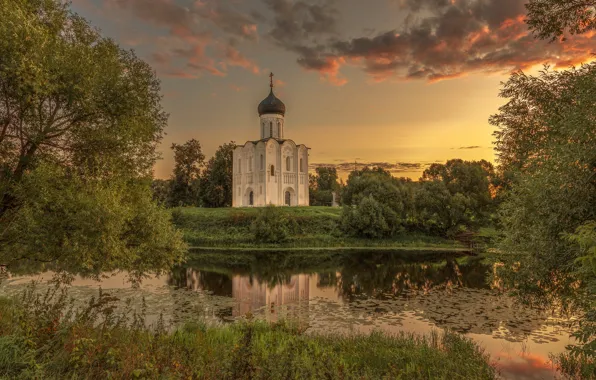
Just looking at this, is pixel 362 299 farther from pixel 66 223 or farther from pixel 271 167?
pixel 271 167

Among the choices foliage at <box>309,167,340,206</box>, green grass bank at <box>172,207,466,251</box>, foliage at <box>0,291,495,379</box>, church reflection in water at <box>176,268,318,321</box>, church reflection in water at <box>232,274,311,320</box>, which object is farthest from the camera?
foliage at <box>309,167,340,206</box>

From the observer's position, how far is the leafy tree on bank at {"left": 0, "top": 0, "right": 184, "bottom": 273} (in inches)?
302

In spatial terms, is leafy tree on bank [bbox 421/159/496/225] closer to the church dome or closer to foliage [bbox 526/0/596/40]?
the church dome

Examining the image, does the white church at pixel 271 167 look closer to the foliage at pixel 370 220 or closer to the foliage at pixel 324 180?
the foliage at pixel 370 220

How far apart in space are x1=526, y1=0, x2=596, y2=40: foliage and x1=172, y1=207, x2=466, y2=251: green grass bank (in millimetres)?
26580

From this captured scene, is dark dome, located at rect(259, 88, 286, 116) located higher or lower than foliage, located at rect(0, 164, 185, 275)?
higher

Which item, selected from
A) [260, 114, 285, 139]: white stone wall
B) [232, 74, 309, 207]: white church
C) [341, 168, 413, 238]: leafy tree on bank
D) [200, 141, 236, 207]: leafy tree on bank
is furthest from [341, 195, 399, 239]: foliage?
[200, 141, 236, 207]: leafy tree on bank

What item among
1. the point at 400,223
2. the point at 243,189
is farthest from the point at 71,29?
the point at 243,189

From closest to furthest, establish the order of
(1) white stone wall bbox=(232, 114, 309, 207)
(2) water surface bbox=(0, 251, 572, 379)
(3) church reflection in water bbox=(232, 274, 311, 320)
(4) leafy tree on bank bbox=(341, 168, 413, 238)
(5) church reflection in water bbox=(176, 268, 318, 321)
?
(2) water surface bbox=(0, 251, 572, 379), (5) church reflection in water bbox=(176, 268, 318, 321), (3) church reflection in water bbox=(232, 274, 311, 320), (4) leafy tree on bank bbox=(341, 168, 413, 238), (1) white stone wall bbox=(232, 114, 309, 207)

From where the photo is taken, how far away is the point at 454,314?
41.8 ft

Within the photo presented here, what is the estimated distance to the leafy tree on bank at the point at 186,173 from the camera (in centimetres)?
5431

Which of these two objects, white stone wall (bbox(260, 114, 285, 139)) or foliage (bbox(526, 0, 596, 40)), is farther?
white stone wall (bbox(260, 114, 285, 139))

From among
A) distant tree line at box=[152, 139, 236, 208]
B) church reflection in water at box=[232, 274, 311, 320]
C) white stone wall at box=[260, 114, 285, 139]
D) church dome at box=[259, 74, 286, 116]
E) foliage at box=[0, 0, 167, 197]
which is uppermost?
church dome at box=[259, 74, 286, 116]

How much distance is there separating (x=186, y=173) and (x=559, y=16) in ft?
168
